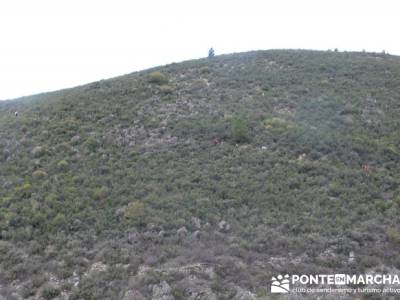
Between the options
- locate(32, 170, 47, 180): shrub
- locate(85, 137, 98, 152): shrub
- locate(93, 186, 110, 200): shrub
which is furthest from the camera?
locate(85, 137, 98, 152): shrub

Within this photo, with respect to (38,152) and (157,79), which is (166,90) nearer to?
(157,79)

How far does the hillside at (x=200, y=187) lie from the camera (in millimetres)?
8539

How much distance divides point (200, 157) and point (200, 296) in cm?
764

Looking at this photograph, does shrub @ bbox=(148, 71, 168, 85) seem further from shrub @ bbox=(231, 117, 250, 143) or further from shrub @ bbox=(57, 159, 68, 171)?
shrub @ bbox=(57, 159, 68, 171)

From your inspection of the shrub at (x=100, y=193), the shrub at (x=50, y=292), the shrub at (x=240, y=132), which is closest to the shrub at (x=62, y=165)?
the shrub at (x=100, y=193)

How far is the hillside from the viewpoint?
854 centimetres

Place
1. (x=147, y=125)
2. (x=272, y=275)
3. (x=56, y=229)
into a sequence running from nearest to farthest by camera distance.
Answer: (x=272, y=275) < (x=56, y=229) < (x=147, y=125)

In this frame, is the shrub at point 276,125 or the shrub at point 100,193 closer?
the shrub at point 100,193

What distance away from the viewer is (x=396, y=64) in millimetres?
24625

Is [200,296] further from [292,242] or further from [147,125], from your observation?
[147,125]

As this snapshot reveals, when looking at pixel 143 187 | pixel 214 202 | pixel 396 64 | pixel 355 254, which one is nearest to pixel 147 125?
pixel 143 187

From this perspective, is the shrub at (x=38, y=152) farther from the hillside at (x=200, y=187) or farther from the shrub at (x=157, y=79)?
the shrub at (x=157, y=79)

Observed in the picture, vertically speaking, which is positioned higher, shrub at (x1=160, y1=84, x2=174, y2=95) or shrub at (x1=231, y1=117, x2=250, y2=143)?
shrub at (x1=160, y1=84, x2=174, y2=95)

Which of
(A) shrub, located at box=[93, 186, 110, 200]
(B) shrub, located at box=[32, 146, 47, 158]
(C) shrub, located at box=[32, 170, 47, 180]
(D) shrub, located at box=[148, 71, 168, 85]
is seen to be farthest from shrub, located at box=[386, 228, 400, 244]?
(D) shrub, located at box=[148, 71, 168, 85]
